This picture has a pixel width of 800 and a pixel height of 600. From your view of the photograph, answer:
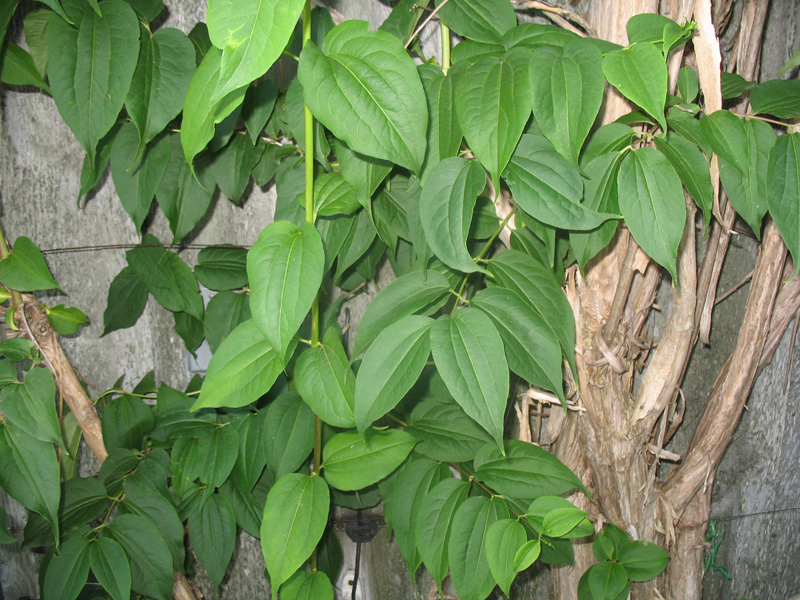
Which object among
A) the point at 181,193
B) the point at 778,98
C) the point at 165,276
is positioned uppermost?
the point at 778,98

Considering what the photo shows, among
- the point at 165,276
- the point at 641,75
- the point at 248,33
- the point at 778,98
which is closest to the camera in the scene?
the point at 248,33

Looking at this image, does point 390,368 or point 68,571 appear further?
point 68,571

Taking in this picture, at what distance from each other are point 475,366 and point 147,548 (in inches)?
21.8

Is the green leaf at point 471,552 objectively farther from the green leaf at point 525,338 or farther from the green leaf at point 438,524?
the green leaf at point 525,338

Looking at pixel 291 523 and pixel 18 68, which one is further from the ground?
pixel 18 68

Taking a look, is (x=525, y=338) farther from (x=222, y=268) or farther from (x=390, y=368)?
(x=222, y=268)

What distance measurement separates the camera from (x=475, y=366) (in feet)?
1.81

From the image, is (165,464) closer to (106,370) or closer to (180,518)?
(180,518)

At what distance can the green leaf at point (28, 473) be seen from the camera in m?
0.71

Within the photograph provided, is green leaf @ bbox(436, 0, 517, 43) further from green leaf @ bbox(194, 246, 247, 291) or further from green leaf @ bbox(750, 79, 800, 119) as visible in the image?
green leaf @ bbox(194, 246, 247, 291)

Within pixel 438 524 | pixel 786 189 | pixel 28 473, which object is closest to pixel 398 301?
pixel 438 524

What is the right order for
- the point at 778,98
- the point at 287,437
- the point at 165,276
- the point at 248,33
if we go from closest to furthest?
the point at 248,33, the point at 778,98, the point at 287,437, the point at 165,276

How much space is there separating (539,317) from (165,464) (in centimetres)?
59

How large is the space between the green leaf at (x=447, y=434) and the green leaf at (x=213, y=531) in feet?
1.01
